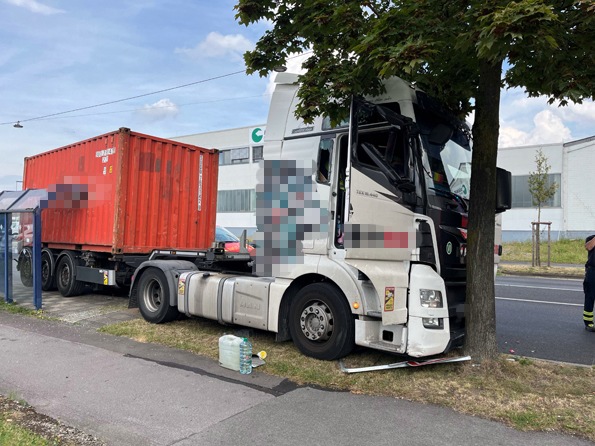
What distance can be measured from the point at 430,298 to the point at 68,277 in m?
8.77

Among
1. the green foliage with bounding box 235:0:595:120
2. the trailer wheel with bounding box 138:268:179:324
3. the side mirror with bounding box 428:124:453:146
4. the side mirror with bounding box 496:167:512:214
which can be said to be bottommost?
the trailer wheel with bounding box 138:268:179:324

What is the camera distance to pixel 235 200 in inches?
1714

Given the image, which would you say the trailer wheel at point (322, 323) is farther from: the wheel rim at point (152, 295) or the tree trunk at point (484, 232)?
the wheel rim at point (152, 295)

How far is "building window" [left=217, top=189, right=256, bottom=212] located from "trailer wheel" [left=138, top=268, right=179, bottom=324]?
33.6 m

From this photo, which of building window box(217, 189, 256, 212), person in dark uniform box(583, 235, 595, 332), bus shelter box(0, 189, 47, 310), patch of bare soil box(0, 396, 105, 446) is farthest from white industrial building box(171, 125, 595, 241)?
patch of bare soil box(0, 396, 105, 446)

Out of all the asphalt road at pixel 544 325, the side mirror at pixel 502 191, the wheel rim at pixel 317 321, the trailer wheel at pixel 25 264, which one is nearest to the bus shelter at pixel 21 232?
the trailer wheel at pixel 25 264

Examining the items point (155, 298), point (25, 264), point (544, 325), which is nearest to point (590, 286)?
point (544, 325)

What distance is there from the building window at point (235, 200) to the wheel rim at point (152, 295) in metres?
33.7

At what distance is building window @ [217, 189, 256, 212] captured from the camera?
139 ft

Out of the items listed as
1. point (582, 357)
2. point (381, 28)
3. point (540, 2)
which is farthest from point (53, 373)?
point (582, 357)

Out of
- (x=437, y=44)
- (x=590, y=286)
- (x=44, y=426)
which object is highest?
(x=437, y=44)

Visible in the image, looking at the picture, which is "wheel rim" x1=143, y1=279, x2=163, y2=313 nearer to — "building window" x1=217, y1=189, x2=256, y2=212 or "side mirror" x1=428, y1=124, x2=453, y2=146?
"side mirror" x1=428, y1=124, x2=453, y2=146

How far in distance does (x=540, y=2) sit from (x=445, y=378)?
11.9 ft

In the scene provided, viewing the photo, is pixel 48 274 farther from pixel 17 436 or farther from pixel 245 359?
pixel 17 436
